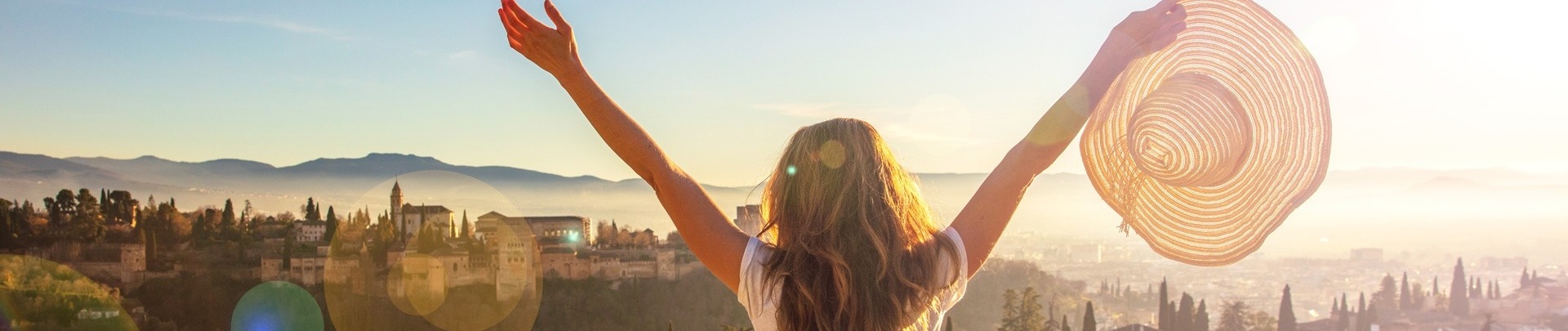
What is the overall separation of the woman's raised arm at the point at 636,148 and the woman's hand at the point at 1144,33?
2.00ft

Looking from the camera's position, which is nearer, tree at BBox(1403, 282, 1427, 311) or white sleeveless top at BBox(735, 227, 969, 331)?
white sleeveless top at BBox(735, 227, 969, 331)

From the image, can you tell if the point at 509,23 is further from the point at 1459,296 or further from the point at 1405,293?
the point at 1459,296

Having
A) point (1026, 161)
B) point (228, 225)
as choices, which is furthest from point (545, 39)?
point (228, 225)

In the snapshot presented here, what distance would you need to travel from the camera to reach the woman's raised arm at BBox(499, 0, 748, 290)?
45.3 inches

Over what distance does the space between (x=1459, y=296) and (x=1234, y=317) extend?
33.6 ft

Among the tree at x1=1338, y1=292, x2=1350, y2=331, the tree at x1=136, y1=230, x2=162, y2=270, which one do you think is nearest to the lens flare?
the tree at x1=136, y1=230, x2=162, y2=270

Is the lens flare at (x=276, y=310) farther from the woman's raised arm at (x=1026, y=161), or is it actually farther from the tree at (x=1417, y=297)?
the woman's raised arm at (x=1026, y=161)

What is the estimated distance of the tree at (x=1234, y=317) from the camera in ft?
116

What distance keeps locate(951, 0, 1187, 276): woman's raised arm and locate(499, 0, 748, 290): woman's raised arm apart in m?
0.30

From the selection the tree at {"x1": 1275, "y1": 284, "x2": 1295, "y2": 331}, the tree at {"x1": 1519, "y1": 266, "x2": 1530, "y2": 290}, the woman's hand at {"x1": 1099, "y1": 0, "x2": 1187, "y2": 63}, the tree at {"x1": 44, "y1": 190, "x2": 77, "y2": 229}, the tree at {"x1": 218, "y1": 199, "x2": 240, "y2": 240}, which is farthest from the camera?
the tree at {"x1": 44, "y1": 190, "x2": 77, "y2": 229}

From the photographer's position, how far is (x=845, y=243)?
3.66ft

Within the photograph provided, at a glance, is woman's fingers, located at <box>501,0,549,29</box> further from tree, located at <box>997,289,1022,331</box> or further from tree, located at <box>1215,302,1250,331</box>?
tree, located at <box>1215,302,1250,331</box>

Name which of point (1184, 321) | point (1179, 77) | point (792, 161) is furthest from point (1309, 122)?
point (1184, 321)

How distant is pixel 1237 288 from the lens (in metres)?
36.8
